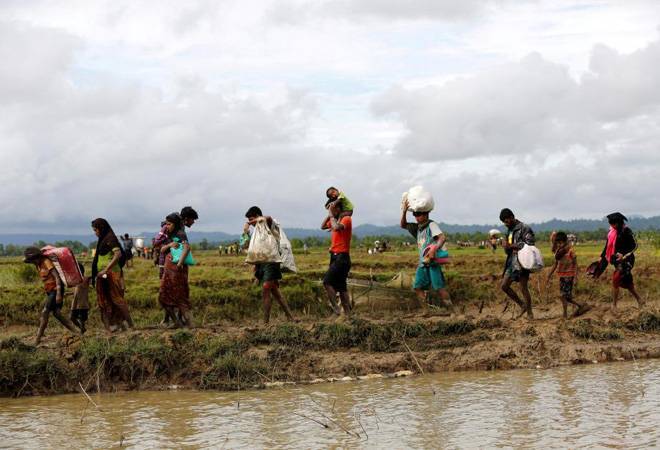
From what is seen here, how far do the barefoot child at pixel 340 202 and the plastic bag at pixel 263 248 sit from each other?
967 mm

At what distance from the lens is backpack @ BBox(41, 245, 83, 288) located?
11148 mm

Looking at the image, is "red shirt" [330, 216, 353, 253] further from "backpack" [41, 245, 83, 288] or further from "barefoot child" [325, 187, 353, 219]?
"backpack" [41, 245, 83, 288]

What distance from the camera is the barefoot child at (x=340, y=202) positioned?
12.1 m

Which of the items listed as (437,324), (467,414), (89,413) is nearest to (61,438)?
(89,413)

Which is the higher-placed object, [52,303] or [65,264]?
[65,264]

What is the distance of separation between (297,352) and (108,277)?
2824mm

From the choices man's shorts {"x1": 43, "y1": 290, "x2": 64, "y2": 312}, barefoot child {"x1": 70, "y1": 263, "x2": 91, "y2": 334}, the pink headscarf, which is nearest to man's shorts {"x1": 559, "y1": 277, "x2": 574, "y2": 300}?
the pink headscarf

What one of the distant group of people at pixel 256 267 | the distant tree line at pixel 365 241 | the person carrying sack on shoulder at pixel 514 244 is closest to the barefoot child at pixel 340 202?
the distant group of people at pixel 256 267

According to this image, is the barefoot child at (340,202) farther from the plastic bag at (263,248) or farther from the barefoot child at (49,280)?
the barefoot child at (49,280)

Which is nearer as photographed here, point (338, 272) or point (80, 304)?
point (80, 304)

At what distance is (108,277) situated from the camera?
11.4 metres

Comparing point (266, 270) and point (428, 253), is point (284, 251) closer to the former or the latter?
point (266, 270)

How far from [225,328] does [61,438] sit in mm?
4016

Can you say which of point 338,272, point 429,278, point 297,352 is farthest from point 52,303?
point 429,278
